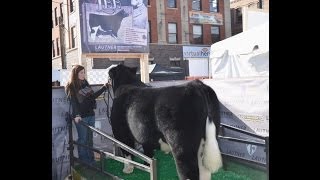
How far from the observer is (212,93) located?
378 centimetres

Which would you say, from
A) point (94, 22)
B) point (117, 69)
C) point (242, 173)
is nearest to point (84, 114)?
point (117, 69)

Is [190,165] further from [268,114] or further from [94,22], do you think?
[94,22]

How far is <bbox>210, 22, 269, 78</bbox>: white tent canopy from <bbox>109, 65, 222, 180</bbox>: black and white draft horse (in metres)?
0.34

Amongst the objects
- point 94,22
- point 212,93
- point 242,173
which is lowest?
point 242,173

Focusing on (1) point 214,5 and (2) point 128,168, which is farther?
(1) point 214,5

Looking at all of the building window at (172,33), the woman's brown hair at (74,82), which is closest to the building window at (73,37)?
the woman's brown hair at (74,82)

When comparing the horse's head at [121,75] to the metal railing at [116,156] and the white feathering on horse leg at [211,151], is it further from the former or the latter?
the white feathering on horse leg at [211,151]

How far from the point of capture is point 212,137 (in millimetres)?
3693

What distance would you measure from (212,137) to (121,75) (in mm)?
884

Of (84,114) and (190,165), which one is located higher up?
(84,114)

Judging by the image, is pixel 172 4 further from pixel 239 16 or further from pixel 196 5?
pixel 239 16

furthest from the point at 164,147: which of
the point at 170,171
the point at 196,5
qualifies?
the point at 196,5
